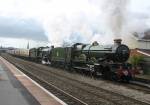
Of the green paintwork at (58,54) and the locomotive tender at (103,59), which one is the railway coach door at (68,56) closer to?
the locomotive tender at (103,59)

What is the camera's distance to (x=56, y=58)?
A: 4959 centimetres

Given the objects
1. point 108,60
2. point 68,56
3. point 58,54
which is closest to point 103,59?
point 108,60

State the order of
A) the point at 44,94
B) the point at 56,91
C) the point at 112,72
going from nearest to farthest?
the point at 44,94, the point at 56,91, the point at 112,72

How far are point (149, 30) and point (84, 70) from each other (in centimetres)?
2640

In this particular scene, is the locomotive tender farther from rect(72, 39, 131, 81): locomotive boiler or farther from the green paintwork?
the green paintwork

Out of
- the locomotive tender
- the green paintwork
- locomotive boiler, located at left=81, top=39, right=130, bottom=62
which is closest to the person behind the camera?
the locomotive tender

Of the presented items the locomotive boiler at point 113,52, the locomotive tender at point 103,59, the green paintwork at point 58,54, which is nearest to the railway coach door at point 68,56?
the locomotive tender at point 103,59

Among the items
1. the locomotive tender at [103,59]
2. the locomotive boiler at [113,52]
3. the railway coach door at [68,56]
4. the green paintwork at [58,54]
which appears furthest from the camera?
the green paintwork at [58,54]

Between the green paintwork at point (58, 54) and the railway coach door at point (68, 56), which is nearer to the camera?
the railway coach door at point (68, 56)

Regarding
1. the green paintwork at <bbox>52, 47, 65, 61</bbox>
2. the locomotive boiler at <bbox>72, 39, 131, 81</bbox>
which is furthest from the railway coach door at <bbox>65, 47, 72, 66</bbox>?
the locomotive boiler at <bbox>72, 39, 131, 81</bbox>

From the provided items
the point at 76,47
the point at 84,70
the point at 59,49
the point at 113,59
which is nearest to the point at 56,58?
the point at 59,49

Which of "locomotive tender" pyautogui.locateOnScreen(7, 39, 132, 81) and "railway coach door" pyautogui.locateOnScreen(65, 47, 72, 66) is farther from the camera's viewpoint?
"railway coach door" pyautogui.locateOnScreen(65, 47, 72, 66)

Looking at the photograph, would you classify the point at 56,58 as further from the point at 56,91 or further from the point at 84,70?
the point at 56,91

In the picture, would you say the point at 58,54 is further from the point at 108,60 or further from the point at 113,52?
the point at 113,52
